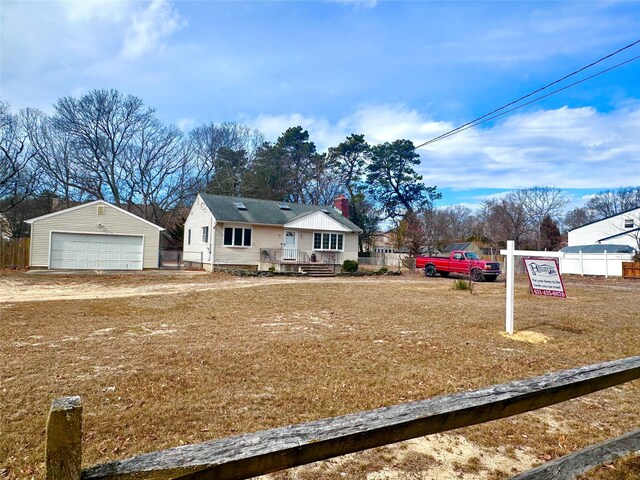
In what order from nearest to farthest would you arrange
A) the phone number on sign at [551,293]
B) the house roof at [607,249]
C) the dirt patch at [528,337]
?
the dirt patch at [528,337] < the phone number on sign at [551,293] < the house roof at [607,249]

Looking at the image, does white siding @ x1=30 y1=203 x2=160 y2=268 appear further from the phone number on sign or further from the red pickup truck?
the phone number on sign

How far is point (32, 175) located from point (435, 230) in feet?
134

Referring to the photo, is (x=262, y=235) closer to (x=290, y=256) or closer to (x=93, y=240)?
(x=290, y=256)

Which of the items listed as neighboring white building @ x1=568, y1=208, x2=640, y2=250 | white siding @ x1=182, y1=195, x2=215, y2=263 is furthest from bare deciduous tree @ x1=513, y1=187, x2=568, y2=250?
white siding @ x1=182, y1=195, x2=215, y2=263

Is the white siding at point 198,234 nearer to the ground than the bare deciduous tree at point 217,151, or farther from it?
nearer to the ground

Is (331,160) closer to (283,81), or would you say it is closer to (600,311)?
(283,81)

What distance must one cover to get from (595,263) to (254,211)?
23.3m

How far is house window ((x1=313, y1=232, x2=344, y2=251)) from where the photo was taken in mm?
27578

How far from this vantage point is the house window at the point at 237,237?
969 inches

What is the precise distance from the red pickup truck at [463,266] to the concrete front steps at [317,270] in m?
6.27

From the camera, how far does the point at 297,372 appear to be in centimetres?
514

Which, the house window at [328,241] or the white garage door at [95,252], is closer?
the white garage door at [95,252]

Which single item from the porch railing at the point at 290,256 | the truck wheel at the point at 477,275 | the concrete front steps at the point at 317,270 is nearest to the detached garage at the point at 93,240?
the porch railing at the point at 290,256

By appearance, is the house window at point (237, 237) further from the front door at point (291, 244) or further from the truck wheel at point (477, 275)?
the truck wheel at point (477, 275)
